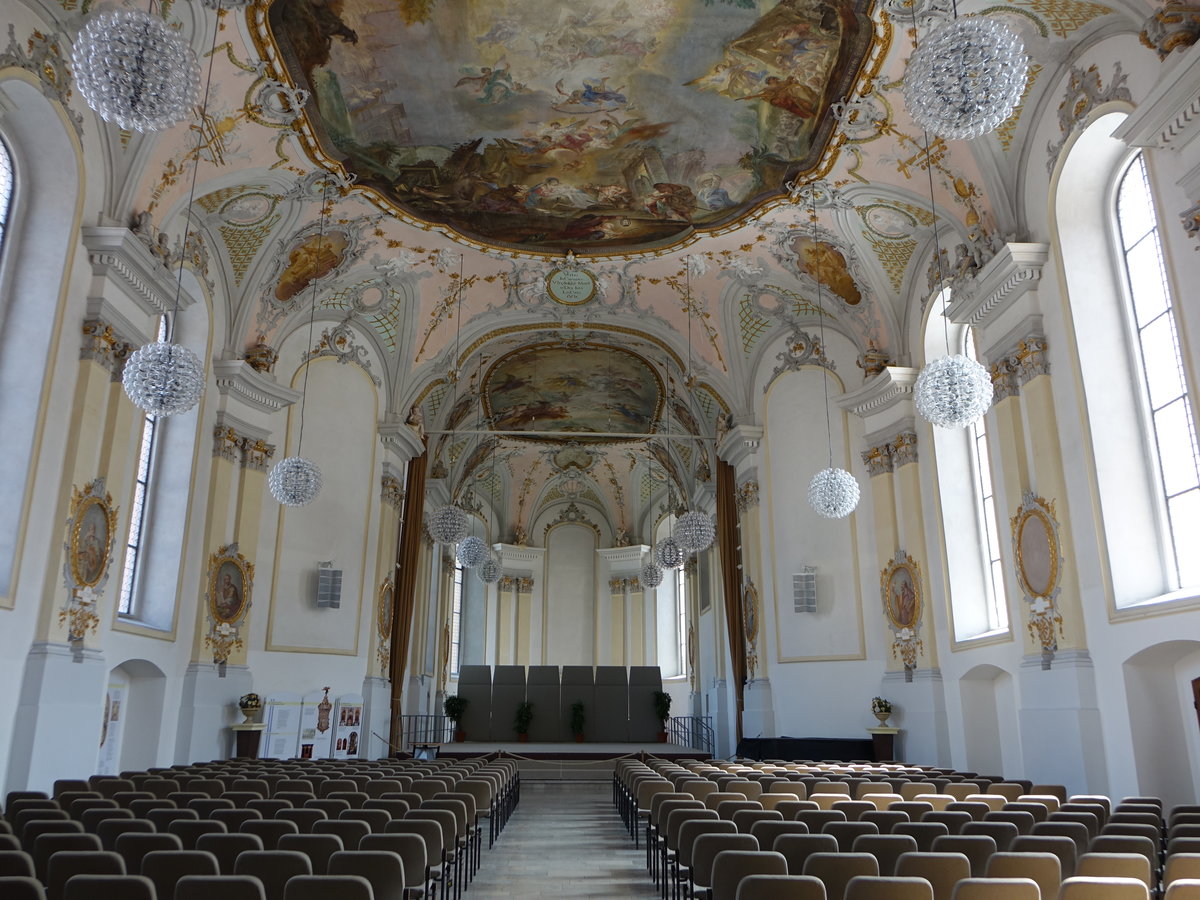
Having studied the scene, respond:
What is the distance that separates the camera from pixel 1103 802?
23.2 feet

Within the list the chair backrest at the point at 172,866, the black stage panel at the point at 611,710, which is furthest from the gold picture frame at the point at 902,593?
the chair backrest at the point at 172,866

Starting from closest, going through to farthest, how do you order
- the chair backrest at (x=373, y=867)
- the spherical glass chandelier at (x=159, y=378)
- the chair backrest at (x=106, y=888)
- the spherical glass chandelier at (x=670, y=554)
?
the chair backrest at (x=106, y=888) < the chair backrest at (x=373, y=867) < the spherical glass chandelier at (x=159, y=378) < the spherical glass chandelier at (x=670, y=554)

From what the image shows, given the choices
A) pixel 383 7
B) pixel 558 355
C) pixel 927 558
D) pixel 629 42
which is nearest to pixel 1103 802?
pixel 927 558

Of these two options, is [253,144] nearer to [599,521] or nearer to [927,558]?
[927,558]

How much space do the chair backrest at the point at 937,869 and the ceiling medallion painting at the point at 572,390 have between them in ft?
57.9

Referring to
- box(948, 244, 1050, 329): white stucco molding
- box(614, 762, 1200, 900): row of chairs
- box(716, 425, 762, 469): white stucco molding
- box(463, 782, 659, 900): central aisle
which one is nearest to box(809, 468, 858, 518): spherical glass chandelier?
box(948, 244, 1050, 329): white stucco molding

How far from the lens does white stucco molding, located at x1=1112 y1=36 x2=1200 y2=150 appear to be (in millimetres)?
8695

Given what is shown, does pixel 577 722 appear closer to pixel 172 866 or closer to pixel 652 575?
pixel 652 575

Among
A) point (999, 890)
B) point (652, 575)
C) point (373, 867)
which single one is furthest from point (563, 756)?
point (999, 890)

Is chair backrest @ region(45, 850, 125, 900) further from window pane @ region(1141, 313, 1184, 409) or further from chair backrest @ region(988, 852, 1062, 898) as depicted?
window pane @ region(1141, 313, 1184, 409)

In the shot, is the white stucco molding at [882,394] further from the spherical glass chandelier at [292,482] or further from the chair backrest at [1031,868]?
the chair backrest at [1031,868]

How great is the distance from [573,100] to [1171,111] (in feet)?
25.0

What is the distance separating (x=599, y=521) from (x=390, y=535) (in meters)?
15.5

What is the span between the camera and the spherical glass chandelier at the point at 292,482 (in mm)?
13172
